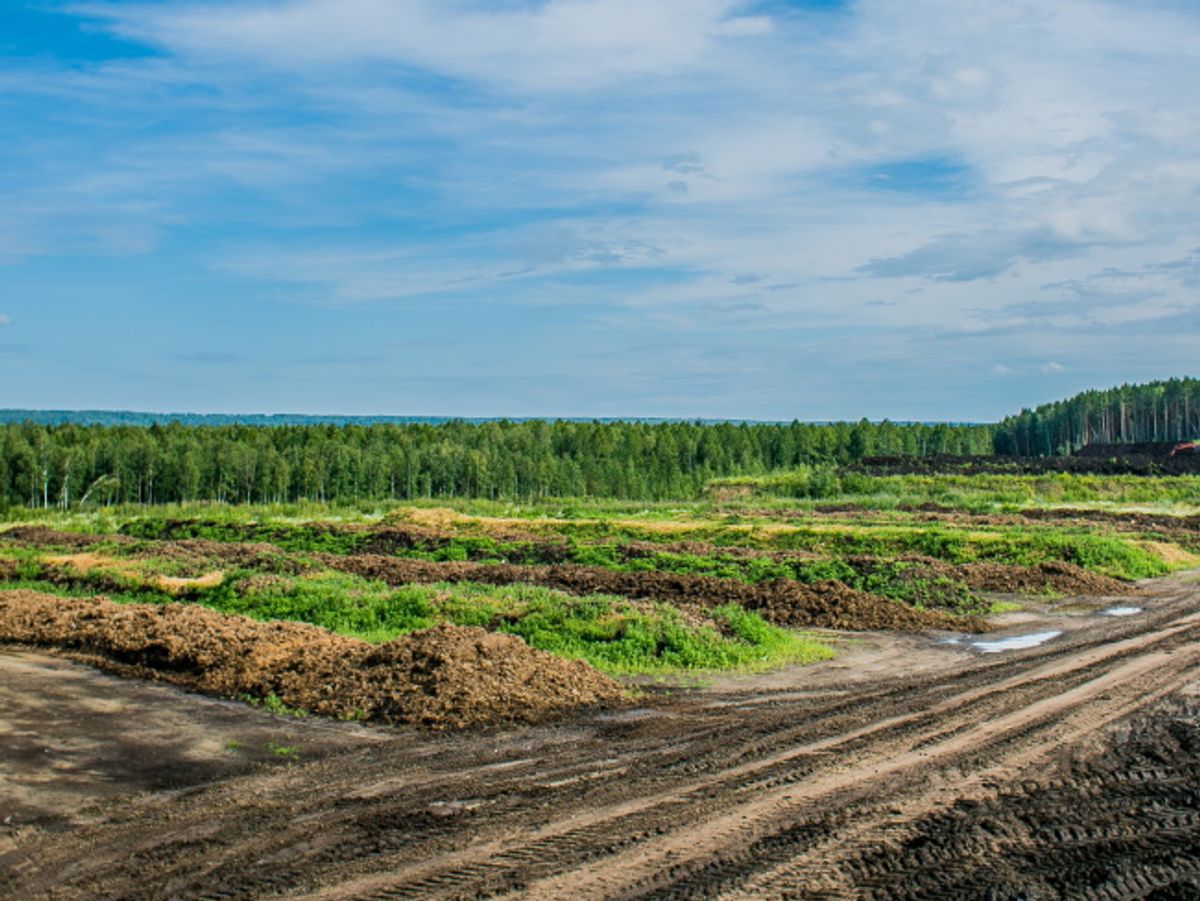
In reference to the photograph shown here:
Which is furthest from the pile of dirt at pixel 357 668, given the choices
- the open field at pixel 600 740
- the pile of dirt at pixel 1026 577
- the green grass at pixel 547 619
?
the pile of dirt at pixel 1026 577

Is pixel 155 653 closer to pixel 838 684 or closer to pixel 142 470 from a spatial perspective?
pixel 838 684

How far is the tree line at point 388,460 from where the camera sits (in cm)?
8781

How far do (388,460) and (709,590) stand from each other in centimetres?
7536

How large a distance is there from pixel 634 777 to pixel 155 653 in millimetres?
8995

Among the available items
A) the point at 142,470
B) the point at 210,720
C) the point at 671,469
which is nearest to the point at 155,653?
the point at 210,720

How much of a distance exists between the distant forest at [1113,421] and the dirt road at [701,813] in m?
138

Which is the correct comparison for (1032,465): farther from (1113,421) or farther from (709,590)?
(709,590)

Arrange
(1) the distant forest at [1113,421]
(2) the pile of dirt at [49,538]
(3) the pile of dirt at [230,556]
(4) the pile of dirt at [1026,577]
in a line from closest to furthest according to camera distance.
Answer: (4) the pile of dirt at [1026,577], (3) the pile of dirt at [230,556], (2) the pile of dirt at [49,538], (1) the distant forest at [1113,421]

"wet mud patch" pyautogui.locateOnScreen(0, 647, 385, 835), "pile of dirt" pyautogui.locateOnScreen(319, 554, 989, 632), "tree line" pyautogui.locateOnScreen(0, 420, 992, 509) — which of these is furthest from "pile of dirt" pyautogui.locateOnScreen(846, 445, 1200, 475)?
"wet mud patch" pyautogui.locateOnScreen(0, 647, 385, 835)

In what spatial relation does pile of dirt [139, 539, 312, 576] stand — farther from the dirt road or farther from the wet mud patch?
the dirt road

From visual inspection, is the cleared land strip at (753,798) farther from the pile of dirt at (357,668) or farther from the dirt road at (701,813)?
the pile of dirt at (357,668)

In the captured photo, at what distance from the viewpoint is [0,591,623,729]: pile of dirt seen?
12984 millimetres

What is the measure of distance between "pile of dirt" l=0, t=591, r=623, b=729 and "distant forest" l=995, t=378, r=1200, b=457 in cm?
13882

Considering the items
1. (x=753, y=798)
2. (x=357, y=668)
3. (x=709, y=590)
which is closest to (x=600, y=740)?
(x=753, y=798)
